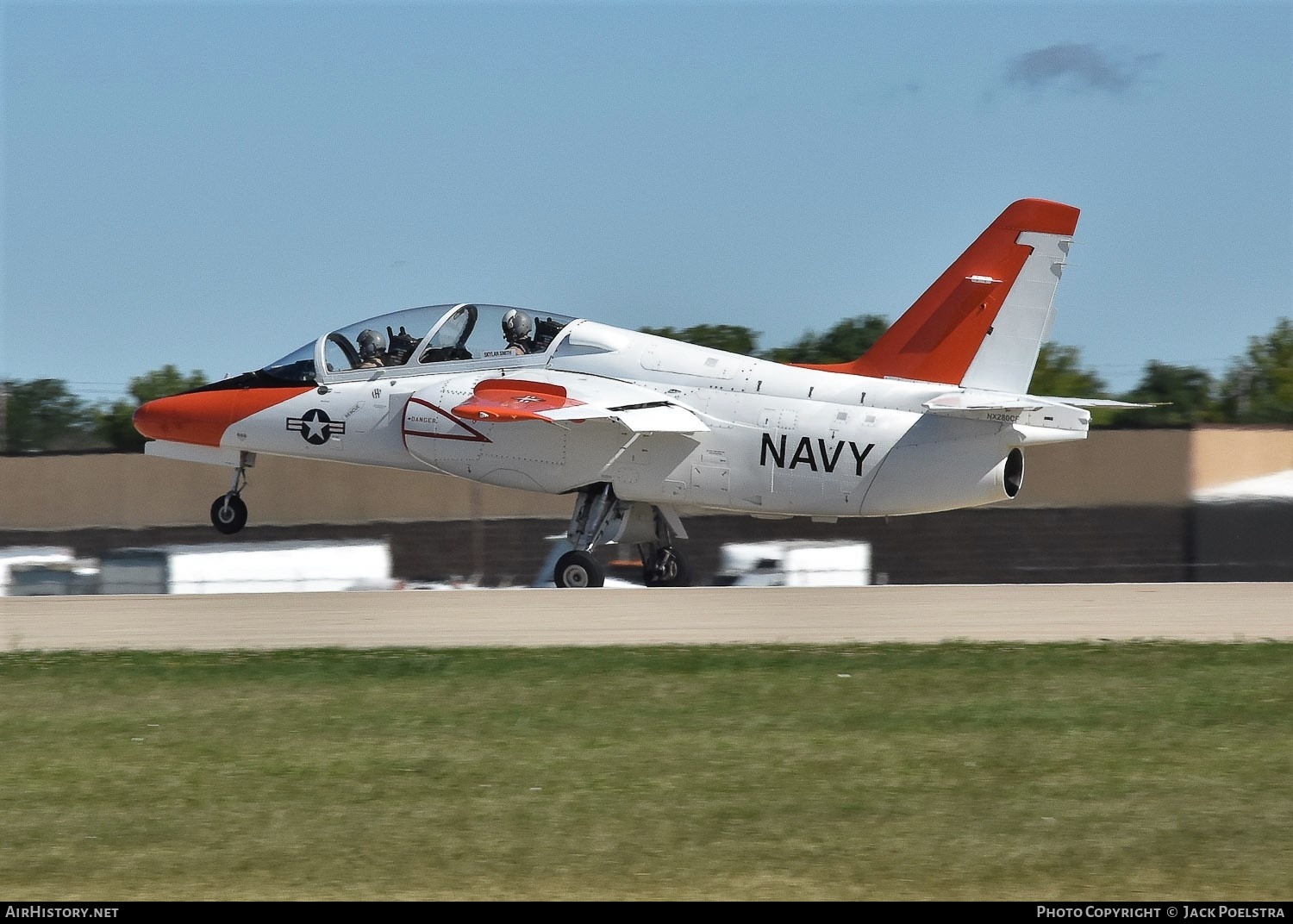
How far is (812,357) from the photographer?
46344 mm

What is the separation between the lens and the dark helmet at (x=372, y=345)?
829 inches

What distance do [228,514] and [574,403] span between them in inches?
217

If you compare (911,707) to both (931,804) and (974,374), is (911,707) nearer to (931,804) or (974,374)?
Result: (931,804)

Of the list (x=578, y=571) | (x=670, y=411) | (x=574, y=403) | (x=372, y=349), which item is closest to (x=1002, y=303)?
(x=670, y=411)

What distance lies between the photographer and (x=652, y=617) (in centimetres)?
1659

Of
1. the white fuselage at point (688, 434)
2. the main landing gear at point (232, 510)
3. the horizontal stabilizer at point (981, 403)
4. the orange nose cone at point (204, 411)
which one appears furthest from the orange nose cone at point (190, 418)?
the horizontal stabilizer at point (981, 403)

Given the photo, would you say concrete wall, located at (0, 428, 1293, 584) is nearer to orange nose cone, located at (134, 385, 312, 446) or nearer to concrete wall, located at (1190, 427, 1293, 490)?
concrete wall, located at (1190, 427, 1293, 490)

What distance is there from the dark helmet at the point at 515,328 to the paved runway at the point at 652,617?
3410 millimetres

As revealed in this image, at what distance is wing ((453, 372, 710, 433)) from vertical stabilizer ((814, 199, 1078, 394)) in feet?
10.5

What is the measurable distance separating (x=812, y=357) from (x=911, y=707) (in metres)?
35.9

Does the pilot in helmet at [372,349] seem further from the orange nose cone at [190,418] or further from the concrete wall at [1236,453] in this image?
the concrete wall at [1236,453]

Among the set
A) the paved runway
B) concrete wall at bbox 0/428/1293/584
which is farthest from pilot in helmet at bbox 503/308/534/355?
concrete wall at bbox 0/428/1293/584
